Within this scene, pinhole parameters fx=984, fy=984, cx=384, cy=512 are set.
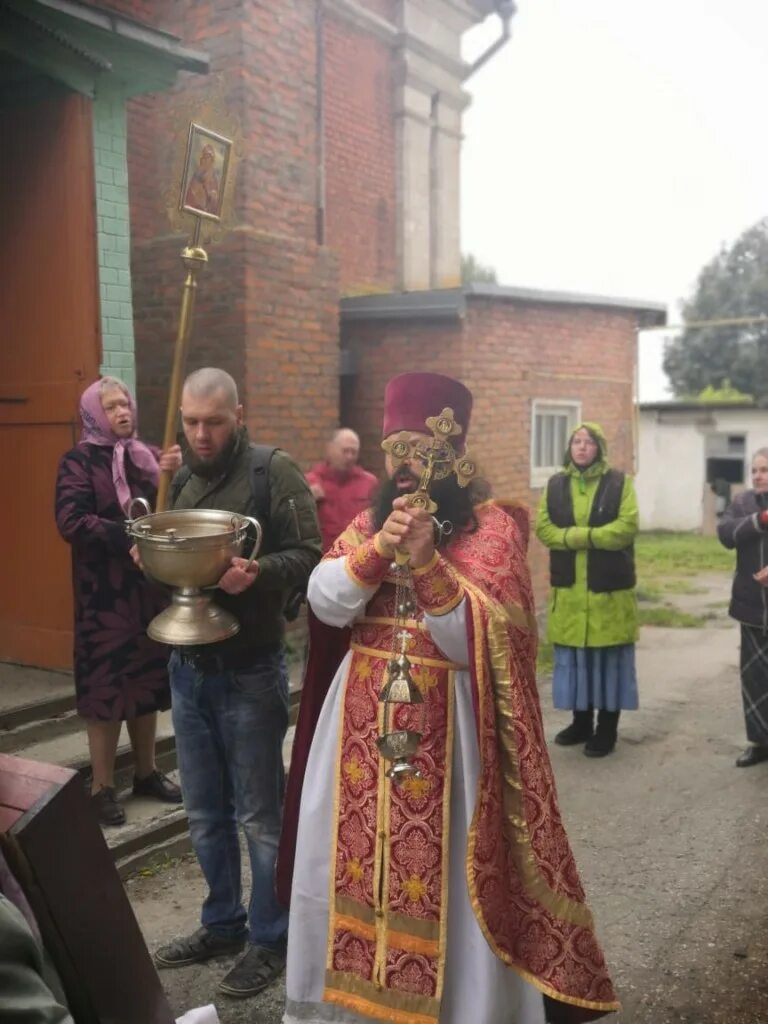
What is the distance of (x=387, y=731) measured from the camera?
2.56m

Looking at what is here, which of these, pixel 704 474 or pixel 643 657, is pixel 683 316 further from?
pixel 643 657

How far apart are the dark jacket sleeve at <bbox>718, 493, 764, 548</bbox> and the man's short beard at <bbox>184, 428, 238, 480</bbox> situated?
11.3ft

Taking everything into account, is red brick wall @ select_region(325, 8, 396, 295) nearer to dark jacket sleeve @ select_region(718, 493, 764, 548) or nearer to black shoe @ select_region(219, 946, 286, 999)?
dark jacket sleeve @ select_region(718, 493, 764, 548)

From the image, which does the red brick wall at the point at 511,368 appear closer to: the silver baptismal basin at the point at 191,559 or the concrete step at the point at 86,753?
the concrete step at the point at 86,753

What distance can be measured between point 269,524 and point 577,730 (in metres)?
3.45

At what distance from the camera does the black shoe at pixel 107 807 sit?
4438mm

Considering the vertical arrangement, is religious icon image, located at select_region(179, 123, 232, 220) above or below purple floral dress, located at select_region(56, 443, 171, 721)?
above

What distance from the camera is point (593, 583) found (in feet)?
19.0

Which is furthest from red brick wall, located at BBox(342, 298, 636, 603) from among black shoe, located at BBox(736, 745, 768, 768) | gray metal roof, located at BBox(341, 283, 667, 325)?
black shoe, located at BBox(736, 745, 768, 768)

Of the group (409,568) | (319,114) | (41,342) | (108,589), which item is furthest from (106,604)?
(319,114)

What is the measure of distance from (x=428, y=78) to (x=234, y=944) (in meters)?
9.81

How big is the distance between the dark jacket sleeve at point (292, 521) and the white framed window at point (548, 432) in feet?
21.7

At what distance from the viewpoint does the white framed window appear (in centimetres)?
990

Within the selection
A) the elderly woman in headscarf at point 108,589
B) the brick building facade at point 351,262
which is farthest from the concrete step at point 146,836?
the brick building facade at point 351,262
